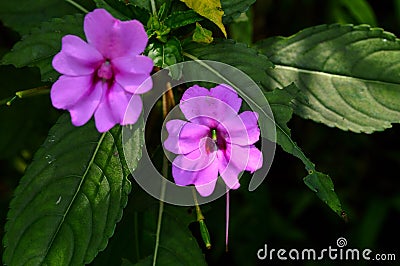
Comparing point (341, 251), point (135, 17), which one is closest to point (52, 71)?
point (135, 17)

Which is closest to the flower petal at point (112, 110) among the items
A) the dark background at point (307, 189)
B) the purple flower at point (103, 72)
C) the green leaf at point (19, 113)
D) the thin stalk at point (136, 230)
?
the purple flower at point (103, 72)

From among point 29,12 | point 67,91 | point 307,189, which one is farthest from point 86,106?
point 307,189

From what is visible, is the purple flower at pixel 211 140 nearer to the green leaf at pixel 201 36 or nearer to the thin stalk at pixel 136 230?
the green leaf at pixel 201 36

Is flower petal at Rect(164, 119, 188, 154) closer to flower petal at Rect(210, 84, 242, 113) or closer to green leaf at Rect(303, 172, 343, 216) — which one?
flower petal at Rect(210, 84, 242, 113)

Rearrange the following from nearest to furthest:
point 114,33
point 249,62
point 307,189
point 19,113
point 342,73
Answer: point 114,33 < point 249,62 < point 342,73 < point 19,113 < point 307,189

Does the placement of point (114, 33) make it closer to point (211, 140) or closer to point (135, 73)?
point (135, 73)

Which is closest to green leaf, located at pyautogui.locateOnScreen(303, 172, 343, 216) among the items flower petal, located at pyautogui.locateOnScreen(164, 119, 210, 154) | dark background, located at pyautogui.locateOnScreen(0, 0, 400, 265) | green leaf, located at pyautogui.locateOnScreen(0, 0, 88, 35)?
flower petal, located at pyautogui.locateOnScreen(164, 119, 210, 154)
